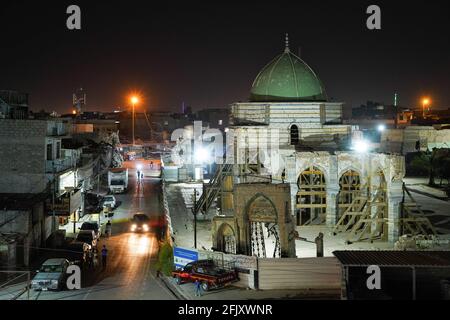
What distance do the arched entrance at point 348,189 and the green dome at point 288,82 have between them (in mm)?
6923

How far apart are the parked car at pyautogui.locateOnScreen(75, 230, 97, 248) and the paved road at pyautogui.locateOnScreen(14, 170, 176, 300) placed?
1.03 meters

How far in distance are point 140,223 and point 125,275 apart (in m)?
13.8

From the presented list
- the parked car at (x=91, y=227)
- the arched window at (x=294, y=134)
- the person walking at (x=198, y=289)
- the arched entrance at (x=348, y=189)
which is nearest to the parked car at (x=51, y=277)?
the person walking at (x=198, y=289)

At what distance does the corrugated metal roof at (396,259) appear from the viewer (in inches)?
904

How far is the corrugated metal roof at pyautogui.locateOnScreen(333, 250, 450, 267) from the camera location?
75.3 ft

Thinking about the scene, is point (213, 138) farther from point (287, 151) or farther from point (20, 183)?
→ point (20, 183)

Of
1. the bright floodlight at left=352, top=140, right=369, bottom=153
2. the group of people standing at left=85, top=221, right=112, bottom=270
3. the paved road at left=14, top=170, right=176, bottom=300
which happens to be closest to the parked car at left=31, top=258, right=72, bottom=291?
the paved road at left=14, top=170, right=176, bottom=300

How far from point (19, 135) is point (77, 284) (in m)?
13.8

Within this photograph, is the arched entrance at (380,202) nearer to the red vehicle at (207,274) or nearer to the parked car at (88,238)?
the red vehicle at (207,274)

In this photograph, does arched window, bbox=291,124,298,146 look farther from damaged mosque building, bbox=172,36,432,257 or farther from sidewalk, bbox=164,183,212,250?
sidewalk, bbox=164,183,212,250

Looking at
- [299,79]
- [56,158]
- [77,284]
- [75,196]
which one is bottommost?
[77,284]

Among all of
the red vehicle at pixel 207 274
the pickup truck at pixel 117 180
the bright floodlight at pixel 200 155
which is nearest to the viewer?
the red vehicle at pixel 207 274
